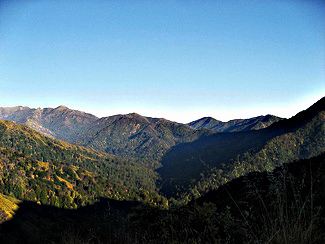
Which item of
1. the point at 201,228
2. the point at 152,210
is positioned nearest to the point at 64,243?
the point at 201,228

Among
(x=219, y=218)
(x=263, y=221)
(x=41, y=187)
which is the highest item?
(x=263, y=221)

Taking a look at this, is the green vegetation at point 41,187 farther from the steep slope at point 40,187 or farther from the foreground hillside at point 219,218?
the foreground hillside at point 219,218

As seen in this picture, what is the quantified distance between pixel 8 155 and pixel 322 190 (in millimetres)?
247661

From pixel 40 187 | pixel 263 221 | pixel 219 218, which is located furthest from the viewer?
pixel 40 187

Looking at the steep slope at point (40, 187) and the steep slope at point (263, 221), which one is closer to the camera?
the steep slope at point (263, 221)

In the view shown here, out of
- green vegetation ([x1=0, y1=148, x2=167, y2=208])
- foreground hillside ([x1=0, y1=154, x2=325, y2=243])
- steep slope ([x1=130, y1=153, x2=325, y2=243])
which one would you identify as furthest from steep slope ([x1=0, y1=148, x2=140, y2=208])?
steep slope ([x1=130, y1=153, x2=325, y2=243])

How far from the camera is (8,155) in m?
193

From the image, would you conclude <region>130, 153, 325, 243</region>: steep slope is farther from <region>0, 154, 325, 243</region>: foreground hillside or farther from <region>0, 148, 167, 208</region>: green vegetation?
<region>0, 148, 167, 208</region>: green vegetation

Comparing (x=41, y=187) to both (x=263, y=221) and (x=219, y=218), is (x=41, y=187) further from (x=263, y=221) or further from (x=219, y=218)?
(x=263, y=221)

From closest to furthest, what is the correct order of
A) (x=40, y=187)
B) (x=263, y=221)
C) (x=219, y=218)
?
(x=263, y=221)
(x=219, y=218)
(x=40, y=187)

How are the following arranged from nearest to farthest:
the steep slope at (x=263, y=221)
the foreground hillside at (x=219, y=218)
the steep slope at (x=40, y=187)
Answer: the steep slope at (x=263, y=221)
the foreground hillside at (x=219, y=218)
the steep slope at (x=40, y=187)

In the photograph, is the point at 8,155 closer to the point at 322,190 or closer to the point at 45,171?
the point at 45,171

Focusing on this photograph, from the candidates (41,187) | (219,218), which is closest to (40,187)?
(41,187)

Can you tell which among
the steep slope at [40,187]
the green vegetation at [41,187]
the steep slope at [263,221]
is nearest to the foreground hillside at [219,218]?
the steep slope at [263,221]
